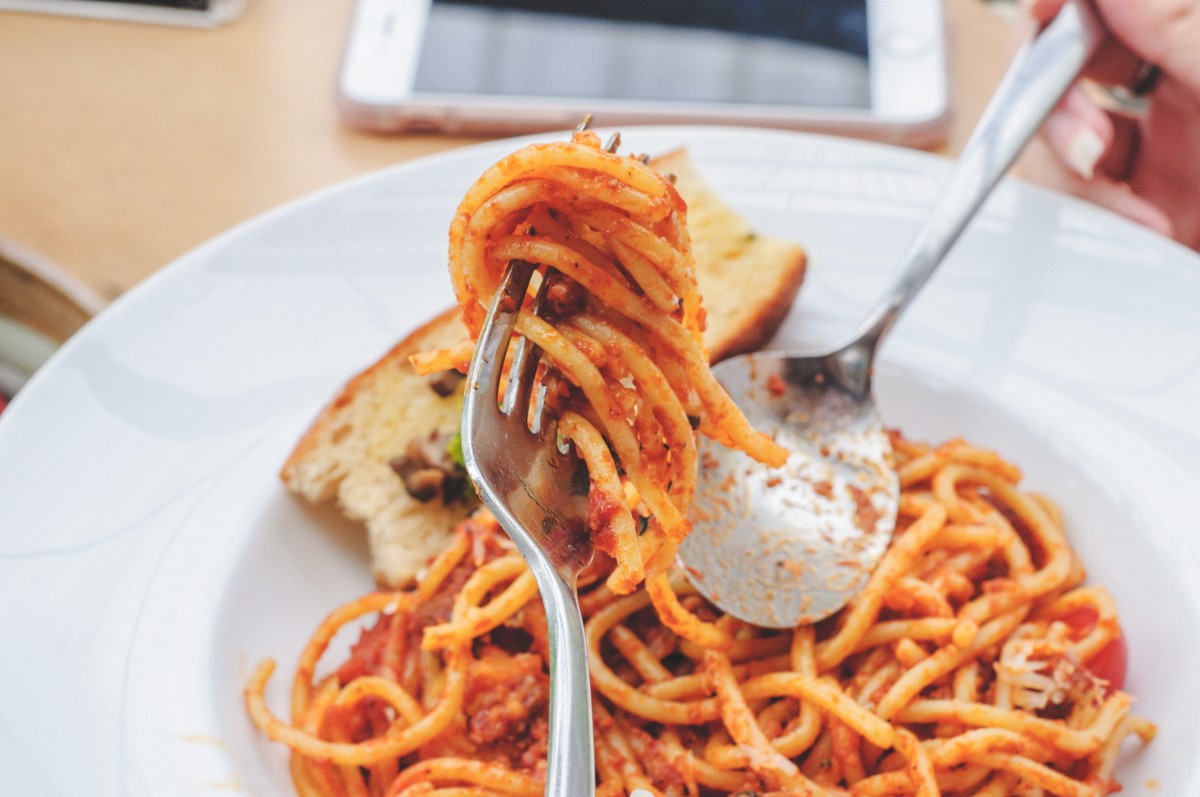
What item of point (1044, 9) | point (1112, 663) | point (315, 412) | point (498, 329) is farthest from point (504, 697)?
point (1044, 9)

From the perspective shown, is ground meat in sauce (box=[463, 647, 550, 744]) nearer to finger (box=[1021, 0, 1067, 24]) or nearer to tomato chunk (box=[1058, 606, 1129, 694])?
tomato chunk (box=[1058, 606, 1129, 694])

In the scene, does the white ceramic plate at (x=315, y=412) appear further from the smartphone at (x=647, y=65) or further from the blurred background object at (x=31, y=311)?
the smartphone at (x=647, y=65)

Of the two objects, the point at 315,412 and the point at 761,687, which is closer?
the point at 761,687

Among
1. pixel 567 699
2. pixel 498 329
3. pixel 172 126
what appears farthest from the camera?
pixel 172 126

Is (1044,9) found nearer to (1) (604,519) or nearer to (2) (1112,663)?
(2) (1112,663)

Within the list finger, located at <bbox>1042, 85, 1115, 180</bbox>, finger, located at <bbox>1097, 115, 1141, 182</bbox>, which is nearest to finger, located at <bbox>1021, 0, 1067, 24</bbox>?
finger, located at <bbox>1042, 85, 1115, 180</bbox>

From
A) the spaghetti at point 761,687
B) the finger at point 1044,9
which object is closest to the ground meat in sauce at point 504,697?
the spaghetti at point 761,687

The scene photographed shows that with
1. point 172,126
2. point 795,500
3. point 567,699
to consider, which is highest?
point 567,699
